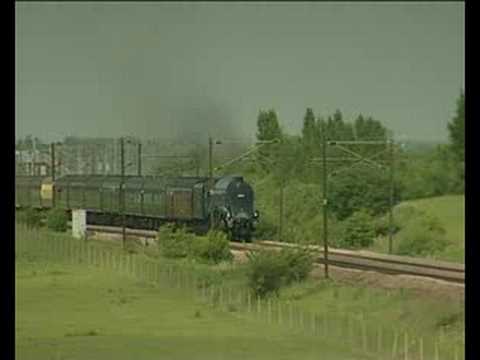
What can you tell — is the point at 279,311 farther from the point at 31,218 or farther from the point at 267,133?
the point at 31,218

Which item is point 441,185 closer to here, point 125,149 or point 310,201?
point 310,201

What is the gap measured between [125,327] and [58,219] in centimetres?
49

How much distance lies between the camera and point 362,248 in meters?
2.86

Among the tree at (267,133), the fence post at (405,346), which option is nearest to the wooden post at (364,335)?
the fence post at (405,346)

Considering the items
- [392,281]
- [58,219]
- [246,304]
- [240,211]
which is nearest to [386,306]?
[392,281]

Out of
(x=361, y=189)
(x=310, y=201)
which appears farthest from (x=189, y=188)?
(x=361, y=189)

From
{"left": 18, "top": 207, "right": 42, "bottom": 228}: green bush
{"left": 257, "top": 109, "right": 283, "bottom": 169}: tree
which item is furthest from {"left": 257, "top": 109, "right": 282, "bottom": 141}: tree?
{"left": 18, "top": 207, "right": 42, "bottom": 228}: green bush

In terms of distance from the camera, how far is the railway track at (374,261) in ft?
9.06

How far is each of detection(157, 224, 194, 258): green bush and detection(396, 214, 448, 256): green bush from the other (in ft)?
2.43

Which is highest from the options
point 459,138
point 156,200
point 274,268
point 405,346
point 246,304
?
point 459,138

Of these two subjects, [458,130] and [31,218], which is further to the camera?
[31,218]

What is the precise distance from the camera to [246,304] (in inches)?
113

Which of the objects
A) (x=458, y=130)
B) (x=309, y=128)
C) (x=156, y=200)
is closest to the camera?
(x=458, y=130)

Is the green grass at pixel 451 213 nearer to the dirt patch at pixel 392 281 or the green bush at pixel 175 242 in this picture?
the dirt patch at pixel 392 281
